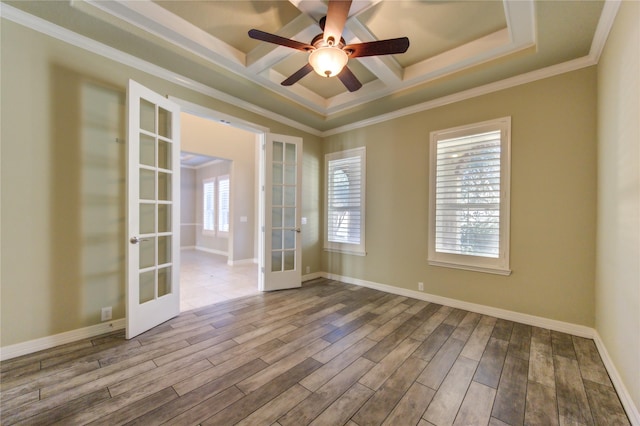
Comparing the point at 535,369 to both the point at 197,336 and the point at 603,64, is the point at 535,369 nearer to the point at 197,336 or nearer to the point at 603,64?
the point at 603,64

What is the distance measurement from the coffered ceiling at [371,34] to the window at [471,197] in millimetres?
650

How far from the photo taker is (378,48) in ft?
6.81

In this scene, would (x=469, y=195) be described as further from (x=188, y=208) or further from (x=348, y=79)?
(x=188, y=208)

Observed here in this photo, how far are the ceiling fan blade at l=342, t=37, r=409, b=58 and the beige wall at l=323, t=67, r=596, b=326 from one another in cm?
183

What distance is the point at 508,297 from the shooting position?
9.78ft

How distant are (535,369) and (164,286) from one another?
375cm

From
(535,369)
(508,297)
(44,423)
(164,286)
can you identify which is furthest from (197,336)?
(508,297)

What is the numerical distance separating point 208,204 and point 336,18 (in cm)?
778

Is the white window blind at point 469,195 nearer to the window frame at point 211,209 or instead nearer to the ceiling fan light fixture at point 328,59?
the ceiling fan light fixture at point 328,59

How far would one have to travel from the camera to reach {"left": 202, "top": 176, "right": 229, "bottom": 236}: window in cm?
774

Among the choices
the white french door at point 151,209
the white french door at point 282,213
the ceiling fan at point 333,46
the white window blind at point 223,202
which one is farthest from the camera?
the white window blind at point 223,202

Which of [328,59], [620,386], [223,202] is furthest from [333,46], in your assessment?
[223,202]

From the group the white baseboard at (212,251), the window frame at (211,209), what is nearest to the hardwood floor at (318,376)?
the white baseboard at (212,251)

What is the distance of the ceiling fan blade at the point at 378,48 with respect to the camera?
77.0 inches
